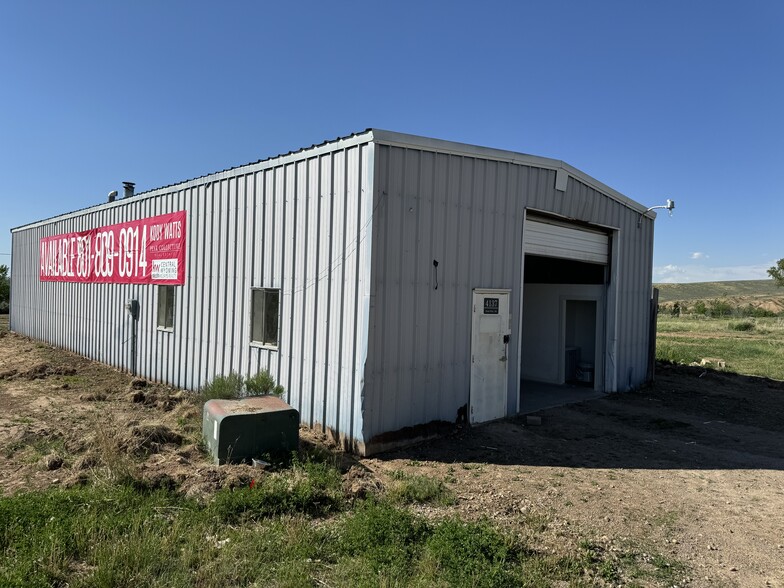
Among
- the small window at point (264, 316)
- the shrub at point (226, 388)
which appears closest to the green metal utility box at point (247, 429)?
the shrub at point (226, 388)

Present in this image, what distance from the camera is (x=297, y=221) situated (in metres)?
8.42

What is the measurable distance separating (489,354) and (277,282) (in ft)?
12.2

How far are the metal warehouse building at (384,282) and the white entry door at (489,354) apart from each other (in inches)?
1.2

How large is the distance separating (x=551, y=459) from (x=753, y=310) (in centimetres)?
5600

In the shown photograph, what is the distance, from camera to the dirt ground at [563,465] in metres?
4.96

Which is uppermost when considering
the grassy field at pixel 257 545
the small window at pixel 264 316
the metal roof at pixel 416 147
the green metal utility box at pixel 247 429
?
the metal roof at pixel 416 147

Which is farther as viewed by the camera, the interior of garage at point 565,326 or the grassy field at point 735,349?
the grassy field at point 735,349

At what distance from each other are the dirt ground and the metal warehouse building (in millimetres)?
845

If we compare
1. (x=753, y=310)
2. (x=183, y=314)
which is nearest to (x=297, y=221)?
(x=183, y=314)

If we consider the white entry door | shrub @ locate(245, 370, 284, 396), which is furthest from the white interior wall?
shrub @ locate(245, 370, 284, 396)

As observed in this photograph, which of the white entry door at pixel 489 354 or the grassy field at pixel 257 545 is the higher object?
the white entry door at pixel 489 354

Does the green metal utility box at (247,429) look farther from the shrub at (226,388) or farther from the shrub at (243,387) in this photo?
the shrub at (226,388)

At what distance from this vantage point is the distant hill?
3690 inches

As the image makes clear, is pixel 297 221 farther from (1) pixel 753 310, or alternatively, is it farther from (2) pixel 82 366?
(1) pixel 753 310
